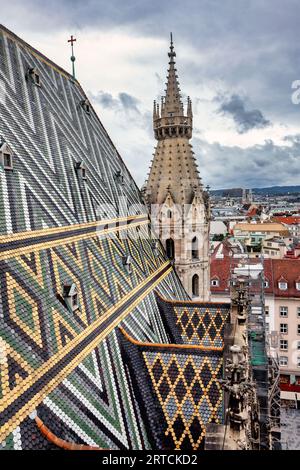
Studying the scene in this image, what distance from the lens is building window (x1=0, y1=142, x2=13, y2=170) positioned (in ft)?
31.1

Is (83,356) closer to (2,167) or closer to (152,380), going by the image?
(152,380)

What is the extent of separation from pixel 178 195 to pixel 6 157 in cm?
1385

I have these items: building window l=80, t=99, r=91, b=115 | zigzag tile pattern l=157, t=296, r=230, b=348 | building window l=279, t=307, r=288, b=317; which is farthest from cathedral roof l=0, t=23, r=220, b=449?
building window l=279, t=307, r=288, b=317

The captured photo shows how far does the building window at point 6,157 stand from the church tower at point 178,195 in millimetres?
13502

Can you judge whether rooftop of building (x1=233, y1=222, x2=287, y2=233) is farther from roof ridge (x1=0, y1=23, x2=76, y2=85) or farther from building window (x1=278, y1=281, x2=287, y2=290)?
roof ridge (x1=0, y1=23, x2=76, y2=85)

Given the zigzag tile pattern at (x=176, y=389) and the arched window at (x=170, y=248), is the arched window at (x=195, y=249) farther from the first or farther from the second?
the zigzag tile pattern at (x=176, y=389)

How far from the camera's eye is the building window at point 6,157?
31.1ft

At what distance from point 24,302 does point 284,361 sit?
30.3 meters

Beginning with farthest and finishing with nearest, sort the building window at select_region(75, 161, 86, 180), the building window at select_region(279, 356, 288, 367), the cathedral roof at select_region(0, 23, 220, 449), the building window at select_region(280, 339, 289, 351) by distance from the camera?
the building window at select_region(280, 339, 289, 351)
the building window at select_region(279, 356, 288, 367)
the building window at select_region(75, 161, 86, 180)
the cathedral roof at select_region(0, 23, 220, 449)

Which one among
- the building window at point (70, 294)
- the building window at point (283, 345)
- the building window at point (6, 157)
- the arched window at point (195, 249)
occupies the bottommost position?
the building window at point (283, 345)

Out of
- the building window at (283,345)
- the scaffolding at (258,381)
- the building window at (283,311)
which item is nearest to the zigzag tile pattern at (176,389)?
the scaffolding at (258,381)

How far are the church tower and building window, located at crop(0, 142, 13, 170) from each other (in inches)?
532

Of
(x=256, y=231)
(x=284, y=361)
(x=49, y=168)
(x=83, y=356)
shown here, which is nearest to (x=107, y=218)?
(x=49, y=168)

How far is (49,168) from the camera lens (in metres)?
12.0
